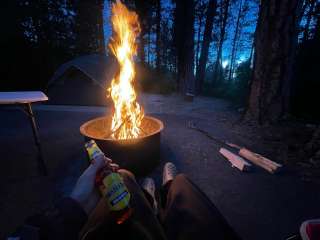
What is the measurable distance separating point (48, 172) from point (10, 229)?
4.03 feet

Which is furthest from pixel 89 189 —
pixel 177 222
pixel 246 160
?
pixel 246 160

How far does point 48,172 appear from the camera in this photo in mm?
3336

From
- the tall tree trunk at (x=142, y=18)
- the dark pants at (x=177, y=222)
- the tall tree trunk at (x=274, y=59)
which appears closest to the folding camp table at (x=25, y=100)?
the dark pants at (x=177, y=222)

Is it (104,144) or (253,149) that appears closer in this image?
A: (104,144)

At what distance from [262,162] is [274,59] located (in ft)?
11.1

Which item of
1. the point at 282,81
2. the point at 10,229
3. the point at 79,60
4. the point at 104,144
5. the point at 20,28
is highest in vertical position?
the point at 20,28

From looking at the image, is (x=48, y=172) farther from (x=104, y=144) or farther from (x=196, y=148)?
(x=196, y=148)

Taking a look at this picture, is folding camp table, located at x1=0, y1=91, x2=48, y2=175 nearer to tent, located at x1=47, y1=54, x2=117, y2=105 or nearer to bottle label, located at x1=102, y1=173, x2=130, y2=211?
bottle label, located at x1=102, y1=173, x2=130, y2=211

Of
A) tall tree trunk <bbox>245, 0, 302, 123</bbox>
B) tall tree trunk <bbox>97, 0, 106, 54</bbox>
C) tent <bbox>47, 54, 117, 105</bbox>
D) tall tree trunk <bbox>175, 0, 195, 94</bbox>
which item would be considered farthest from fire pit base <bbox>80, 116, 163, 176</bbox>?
tall tree trunk <bbox>97, 0, 106, 54</bbox>

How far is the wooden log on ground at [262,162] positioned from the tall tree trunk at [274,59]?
2.33 metres

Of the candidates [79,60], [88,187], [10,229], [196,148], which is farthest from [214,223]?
[79,60]

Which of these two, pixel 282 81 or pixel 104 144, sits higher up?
pixel 282 81

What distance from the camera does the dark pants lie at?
1.12 metres

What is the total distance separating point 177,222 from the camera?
4.55 feet
